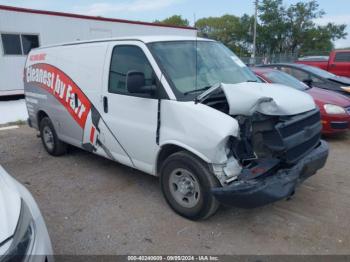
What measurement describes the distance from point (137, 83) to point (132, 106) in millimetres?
509

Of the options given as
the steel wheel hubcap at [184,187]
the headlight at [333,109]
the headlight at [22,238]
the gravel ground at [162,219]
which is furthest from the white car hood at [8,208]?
the headlight at [333,109]

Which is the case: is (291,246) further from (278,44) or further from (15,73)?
(278,44)

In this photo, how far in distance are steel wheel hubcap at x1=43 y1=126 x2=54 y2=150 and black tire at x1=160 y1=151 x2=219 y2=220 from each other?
3.10 m

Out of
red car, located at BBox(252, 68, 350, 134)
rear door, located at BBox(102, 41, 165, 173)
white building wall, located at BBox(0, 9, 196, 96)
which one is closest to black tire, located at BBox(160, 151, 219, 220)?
rear door, located at BBox(102, 41, 165, 173)

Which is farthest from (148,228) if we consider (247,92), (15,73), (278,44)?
(278,44)

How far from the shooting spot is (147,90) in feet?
12.0

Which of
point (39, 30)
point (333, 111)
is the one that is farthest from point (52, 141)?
point (39, 30)

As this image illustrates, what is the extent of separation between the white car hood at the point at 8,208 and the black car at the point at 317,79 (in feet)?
23.7

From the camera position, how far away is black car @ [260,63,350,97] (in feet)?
26.1

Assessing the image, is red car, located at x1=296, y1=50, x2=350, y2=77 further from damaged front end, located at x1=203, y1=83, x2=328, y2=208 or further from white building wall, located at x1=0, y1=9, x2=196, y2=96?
damaged front end, located at x1=203, y1=83, x2=328, y2=208

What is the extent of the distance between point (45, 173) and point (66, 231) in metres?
2.03

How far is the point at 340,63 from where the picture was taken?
13469 millimetres

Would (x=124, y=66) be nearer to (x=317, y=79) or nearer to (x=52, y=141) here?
(x=52, y=141)

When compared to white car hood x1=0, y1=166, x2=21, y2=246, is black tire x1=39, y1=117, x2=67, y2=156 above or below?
below
